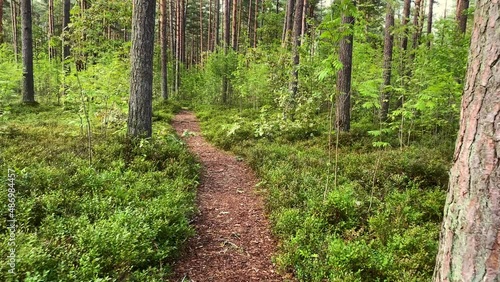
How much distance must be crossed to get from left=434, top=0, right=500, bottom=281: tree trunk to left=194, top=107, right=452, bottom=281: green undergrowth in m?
1.74

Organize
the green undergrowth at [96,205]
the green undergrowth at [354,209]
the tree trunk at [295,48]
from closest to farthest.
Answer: the green undergrowth at [96,205] → the green undergrowth at [354,209] → the tree trunk at [295,48]

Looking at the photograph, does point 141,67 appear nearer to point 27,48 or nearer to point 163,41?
point 27,48

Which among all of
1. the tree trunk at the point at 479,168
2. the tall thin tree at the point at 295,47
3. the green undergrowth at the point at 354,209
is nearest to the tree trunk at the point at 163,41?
the tall thin tree at the point at 295,47

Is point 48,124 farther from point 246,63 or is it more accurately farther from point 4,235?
point 246,63

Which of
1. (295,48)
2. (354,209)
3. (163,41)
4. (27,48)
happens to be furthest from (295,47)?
(27,48)

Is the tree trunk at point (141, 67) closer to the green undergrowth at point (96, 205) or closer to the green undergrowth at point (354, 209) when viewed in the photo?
the green undergrowth at point (96, 205)

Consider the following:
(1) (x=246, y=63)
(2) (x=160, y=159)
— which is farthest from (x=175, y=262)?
(1) (x=246, y=63)

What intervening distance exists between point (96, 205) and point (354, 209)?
3.91m

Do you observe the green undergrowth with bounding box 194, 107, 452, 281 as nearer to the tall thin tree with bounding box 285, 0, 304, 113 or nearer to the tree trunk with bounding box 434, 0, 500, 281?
the tree trunk with bounding box 434, 0, 500, 281

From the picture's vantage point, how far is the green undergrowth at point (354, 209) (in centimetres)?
385

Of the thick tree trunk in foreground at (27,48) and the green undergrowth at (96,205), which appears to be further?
the thick tree trunk in foreground at (27,48)

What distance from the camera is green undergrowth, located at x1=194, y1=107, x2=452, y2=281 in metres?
3.85

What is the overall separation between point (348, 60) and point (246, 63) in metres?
8.52

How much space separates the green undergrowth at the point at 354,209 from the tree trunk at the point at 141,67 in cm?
296
